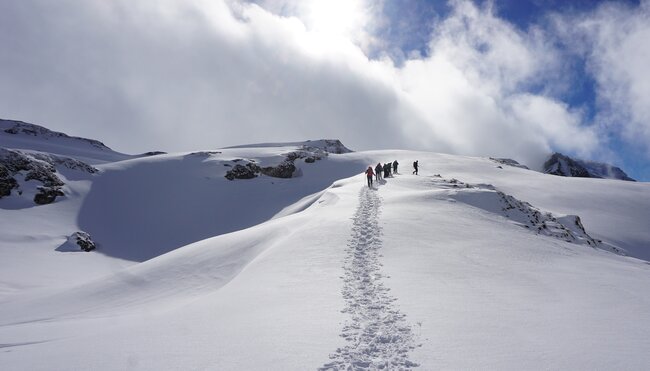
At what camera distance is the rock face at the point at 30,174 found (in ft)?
115

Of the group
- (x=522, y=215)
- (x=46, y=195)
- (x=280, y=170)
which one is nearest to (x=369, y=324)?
(x=522, y=215)

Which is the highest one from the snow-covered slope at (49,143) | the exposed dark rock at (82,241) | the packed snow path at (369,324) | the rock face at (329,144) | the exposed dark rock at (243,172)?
the rock face at (329,144)

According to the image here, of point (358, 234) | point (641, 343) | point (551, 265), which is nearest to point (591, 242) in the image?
point (551, 265)

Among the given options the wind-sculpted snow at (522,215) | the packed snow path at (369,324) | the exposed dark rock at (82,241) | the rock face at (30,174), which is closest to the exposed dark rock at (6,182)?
the rock face at (30,174)

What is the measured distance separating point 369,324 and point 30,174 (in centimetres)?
4508

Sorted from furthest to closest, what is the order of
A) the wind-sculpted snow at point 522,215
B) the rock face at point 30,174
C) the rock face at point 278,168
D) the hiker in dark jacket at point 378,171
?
the rock face at point 278,168, the hiker in dark jacket at point 378,171, the rock face at point 30,174, the wind-sculpted snow at point 522,215

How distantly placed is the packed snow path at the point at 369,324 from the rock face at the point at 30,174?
3836 centimetres

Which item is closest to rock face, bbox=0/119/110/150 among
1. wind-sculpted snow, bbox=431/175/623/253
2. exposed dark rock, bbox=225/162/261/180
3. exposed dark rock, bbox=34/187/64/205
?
exposed dark rock, bbox=34/187/64/205

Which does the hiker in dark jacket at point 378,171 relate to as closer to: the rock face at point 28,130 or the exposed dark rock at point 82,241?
the exposed dark rock at point 82,241

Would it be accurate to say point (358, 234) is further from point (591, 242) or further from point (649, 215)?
point (649, 215)

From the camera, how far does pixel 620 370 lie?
4898mm

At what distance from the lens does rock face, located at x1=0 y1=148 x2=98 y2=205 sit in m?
35.1

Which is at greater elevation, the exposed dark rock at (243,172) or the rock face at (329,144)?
the rock face at (329,144)

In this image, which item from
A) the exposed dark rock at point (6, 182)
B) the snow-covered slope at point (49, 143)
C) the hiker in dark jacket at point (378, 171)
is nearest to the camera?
the exposed dark rock at point (6, 182)
